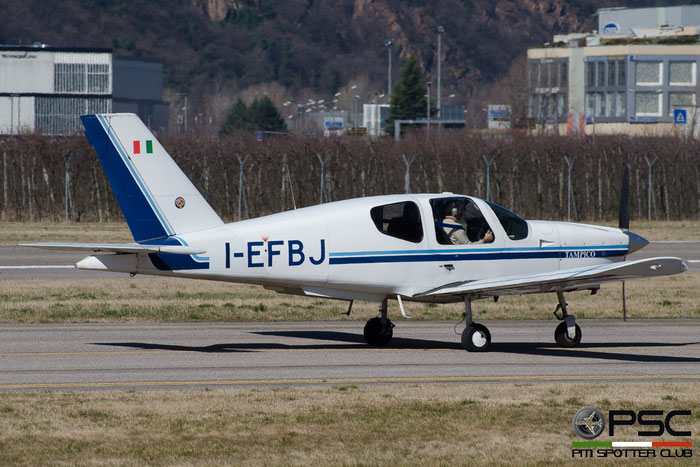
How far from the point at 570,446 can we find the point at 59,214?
41659mm

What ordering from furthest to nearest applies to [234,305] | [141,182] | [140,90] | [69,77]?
[140,90] → [69,77] → [234,305] → [141,182]

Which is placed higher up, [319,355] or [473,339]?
[473,339]

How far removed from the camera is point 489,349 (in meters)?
17.1

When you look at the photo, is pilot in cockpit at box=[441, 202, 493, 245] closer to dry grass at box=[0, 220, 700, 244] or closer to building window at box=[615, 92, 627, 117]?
dry grass at box=[0, 220, 700, 244]

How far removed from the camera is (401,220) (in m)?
16.6

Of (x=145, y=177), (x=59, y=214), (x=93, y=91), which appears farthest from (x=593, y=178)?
(x=93, y=91)

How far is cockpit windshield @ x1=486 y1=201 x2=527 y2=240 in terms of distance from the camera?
16.9 meters

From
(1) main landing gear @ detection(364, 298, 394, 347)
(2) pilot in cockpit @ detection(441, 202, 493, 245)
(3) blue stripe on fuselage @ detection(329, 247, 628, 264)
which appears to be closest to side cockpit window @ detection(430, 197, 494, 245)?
(2) pilot in cockpit @ detection(441, 202, 493, 245)

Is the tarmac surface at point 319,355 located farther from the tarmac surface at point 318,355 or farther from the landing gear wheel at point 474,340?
the landing gear wheel at point 474,340

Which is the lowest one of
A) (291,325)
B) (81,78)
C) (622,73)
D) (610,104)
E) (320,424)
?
(320,424)

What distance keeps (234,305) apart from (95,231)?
22710 millimetres

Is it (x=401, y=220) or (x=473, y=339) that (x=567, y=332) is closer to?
(x=473, y=339)

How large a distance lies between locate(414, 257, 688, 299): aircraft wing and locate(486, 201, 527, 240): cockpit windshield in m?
0.61

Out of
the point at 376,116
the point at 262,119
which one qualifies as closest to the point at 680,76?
the point at 376,116
